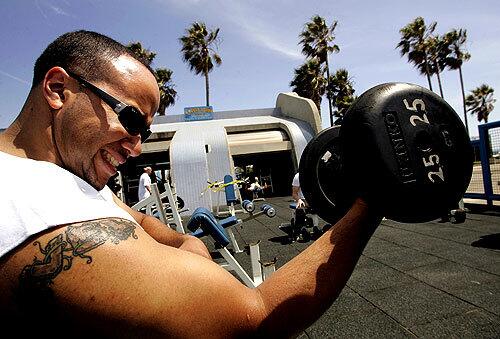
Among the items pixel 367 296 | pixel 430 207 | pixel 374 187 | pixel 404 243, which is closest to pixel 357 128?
pixel 374 187

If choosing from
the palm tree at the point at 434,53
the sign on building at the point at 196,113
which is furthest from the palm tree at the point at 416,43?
the sign on building at the point at 196,113

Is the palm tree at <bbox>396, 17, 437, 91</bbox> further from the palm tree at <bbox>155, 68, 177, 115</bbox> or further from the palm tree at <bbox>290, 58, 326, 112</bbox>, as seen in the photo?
the palm tree at <bbox>155, 68, 177, 115</bbox>

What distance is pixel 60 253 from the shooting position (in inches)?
24.8

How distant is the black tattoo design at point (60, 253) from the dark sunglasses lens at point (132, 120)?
434 mm

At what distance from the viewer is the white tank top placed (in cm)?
61

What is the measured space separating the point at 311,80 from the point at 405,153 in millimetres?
22672

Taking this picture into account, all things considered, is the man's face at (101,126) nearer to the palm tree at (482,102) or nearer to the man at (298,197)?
the man at (298,197)

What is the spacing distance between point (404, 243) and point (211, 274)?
5.08m

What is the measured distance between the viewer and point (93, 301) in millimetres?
605

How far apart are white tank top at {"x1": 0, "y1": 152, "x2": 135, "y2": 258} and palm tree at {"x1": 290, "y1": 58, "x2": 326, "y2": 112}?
22871 mm

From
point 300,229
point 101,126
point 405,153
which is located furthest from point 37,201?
point 300,229

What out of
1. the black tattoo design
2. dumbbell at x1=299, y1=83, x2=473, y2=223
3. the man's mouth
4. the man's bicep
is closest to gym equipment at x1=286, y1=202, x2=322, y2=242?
dumbbell at x1=299, y1=83, x2=473, y2=223

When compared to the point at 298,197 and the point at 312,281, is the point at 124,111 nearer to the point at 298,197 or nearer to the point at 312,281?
the point at 312,281

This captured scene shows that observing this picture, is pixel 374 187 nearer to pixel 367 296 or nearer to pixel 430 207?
pixel 430 207
